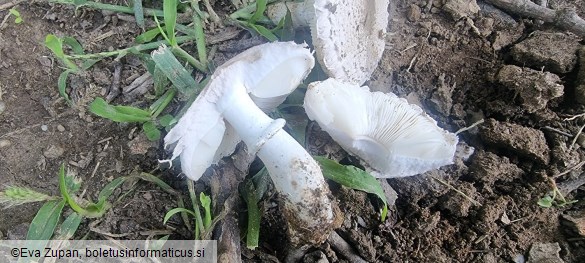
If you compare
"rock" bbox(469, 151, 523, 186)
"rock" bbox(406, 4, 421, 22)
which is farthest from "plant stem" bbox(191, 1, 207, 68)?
"rock" bbox(469, 151, 523, 186)

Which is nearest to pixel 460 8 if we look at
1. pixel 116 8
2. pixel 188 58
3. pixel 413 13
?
pixel 413 13

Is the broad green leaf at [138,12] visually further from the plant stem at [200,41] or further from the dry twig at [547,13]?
the dry twig at [547,13]

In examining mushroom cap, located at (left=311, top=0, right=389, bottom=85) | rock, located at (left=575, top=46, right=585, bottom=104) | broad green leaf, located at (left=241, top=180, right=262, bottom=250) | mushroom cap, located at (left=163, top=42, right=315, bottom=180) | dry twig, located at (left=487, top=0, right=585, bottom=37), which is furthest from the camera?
dry twig, located at (left=487, top=0, right=585, bottom=37)

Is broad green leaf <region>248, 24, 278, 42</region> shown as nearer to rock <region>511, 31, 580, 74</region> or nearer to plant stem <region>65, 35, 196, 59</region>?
plant stem <region>65, 35, 196, 59</region>

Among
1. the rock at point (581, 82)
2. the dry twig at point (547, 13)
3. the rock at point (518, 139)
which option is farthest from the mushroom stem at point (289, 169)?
the dry twig at point (547, 13)

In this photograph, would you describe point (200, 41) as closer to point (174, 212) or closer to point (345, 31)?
point (345, 31)

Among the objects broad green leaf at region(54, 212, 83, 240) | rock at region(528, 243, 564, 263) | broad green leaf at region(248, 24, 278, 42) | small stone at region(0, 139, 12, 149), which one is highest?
broad green leaf at region(248, 24, 278, 42)

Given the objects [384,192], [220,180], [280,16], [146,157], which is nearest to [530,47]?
[384,192]
